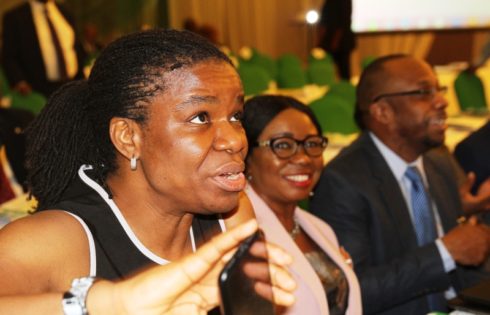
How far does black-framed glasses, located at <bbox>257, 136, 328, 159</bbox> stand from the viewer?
2578mm

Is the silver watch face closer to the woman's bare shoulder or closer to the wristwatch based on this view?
the wristwatch

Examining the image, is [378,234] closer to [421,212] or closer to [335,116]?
[421,212]

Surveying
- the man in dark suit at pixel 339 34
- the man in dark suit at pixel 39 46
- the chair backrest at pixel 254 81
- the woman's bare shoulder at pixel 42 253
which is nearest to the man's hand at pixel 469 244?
the woman's bare shoulder at pixel 42 253

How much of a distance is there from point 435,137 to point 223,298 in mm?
2249

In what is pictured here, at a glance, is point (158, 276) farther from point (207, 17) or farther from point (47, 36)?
point (207, 17)

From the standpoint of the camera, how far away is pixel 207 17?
47.3 ft

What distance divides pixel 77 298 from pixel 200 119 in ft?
1.45

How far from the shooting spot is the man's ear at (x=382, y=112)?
3135 mm

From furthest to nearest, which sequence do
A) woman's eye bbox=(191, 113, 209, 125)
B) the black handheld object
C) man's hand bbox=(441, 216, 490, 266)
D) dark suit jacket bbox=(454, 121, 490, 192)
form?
A: dark suit jacket bbox=(454, 121, 490, 192) < man's hand bbox=(441, 216, 490, 266) < woman's eye bbox=(191, 113, 209, 125) < the black handheld object

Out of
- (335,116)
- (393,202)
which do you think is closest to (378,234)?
(393,202)

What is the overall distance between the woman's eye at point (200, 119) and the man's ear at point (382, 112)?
1807mm

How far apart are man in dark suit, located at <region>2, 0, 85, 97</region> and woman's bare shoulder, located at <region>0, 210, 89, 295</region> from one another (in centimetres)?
538

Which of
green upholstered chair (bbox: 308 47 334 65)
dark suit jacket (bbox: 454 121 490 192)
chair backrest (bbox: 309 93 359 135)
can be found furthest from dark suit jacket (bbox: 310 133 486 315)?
green upholstered chair (bbox: 308 47 334 65)

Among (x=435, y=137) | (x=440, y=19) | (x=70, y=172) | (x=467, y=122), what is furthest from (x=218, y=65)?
(x=440, y=19)
